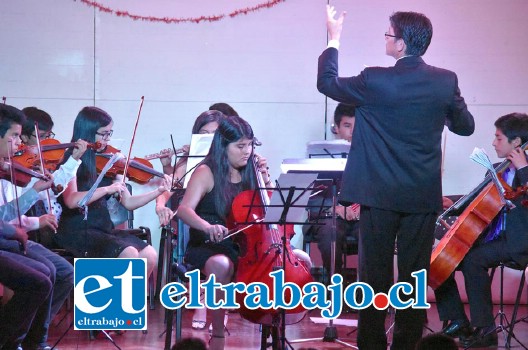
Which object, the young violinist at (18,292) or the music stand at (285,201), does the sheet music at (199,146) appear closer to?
the music stand at (285,201)

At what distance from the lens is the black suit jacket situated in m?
3.67

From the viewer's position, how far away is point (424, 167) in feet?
12.2

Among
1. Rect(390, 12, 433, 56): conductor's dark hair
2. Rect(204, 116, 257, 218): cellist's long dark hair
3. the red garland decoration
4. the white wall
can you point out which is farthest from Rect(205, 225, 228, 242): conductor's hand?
the red garland decoration

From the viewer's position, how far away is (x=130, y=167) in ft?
19.2

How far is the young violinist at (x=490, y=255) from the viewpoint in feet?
16.5

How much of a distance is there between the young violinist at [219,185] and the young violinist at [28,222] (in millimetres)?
775

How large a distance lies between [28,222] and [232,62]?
107 inches

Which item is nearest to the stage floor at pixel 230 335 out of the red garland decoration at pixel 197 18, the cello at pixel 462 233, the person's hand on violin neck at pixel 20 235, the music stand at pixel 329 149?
the cello at pixel 462 233

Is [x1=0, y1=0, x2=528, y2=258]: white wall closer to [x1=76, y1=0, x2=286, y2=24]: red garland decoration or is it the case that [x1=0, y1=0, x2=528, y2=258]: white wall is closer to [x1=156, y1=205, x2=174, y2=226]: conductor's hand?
[x1=76, y1=0, x2=286, y2=24]: red garland decoration

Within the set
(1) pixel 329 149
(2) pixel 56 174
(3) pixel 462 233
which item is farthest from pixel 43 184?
(3) pixel 462 233

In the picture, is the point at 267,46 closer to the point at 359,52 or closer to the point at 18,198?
the point at 359,52

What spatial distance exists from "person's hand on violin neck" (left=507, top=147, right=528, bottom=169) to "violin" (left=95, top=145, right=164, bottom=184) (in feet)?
7.69

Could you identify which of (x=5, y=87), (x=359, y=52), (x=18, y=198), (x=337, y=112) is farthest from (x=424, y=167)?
(x=5, y=87)

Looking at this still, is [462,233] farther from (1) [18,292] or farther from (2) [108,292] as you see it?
(1) [18,292]
